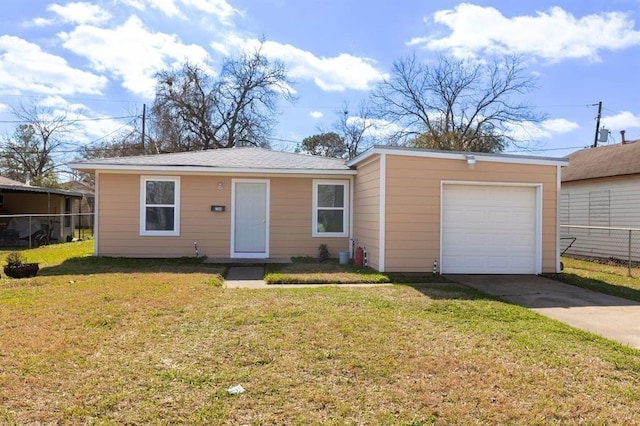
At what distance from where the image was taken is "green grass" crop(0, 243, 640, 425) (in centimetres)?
304

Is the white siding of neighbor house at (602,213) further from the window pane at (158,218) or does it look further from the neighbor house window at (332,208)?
the window pane at (158,218)

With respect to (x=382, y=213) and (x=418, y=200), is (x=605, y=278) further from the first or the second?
(x=382, y=213)

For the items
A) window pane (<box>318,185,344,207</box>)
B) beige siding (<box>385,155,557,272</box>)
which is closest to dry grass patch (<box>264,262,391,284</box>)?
beige siding (<box>385,155,557,272</box>)

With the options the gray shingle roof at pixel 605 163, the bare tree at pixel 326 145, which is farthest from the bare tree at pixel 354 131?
the gray shingle roof at pixel 605 163

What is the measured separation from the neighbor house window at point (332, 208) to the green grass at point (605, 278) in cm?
497

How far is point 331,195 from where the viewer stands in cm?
1162

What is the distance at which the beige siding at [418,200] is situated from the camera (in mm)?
8930

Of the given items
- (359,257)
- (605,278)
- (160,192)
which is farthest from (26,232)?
(605,278)

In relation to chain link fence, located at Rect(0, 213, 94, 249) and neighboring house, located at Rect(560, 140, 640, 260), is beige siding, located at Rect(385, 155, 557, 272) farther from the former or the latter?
chain link fence, located at Rect(0, 213, 94, 249)

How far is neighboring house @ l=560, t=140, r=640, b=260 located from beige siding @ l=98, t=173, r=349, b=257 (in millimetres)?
8206

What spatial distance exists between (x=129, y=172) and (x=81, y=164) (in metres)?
1.07

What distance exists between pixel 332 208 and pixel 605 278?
632 cm

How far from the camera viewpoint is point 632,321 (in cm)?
568

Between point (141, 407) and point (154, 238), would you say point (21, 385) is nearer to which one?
point (141, 407)
